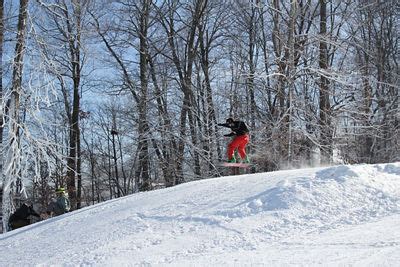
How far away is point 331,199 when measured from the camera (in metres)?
6.59

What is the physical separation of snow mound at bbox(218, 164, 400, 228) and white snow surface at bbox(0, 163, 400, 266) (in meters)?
0.01

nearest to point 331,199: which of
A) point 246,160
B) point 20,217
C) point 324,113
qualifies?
point 246,160

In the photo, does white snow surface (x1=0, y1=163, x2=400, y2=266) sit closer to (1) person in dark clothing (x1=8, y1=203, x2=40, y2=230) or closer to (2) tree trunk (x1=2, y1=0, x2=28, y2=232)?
(2) tree trunk (x1=2, y1=0, x2=28, y2=232)

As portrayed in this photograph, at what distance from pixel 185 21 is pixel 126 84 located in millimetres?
5016

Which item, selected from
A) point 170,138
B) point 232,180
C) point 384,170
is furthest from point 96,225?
point 170,138

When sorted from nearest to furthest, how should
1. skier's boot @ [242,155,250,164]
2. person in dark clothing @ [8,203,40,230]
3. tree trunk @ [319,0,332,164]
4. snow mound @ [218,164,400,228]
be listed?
snow mound @ [218,164,400,228]
person in dark clothing @ [8,203,40,230]
skier's boot @ [242,155,250,164]
tree trunk @ [319,0,332,164]

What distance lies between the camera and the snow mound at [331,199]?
615cm

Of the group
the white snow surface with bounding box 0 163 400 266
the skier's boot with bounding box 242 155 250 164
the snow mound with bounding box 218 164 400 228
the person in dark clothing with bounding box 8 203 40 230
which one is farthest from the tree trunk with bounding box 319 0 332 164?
the person in dark clothing with bounding box 8 203 40 230

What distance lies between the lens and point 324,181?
7078 millimetres

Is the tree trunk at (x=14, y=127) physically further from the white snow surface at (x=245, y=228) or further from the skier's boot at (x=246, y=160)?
the skier's boot at (x=246, y=160)

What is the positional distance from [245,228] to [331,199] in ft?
5.10

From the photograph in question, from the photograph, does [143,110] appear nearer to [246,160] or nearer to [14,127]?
[246,160]

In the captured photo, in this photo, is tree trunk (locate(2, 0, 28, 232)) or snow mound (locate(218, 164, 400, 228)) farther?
tree trunk (locate(2, 0, 28, 232))

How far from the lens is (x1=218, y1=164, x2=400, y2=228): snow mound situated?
20.2 ft
